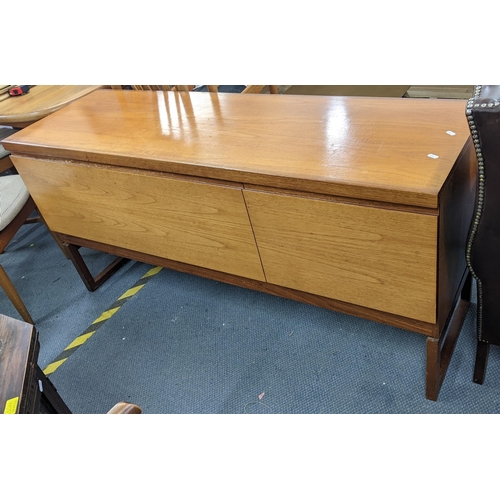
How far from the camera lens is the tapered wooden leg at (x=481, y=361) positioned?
1.14m

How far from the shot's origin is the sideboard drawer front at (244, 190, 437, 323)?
92 centimetres

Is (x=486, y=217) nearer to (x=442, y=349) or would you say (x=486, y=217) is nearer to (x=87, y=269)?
(x=442, y=349)

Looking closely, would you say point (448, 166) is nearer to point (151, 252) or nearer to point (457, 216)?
point (457, 216)

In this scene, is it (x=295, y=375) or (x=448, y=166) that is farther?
(x=295, y=375)

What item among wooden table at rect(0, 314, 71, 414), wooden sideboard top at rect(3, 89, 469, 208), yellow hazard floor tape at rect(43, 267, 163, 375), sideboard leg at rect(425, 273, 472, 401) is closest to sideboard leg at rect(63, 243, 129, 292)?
yellow hazard floor tape at rect(43, 267, 163, 375)

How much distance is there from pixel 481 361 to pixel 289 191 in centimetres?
66

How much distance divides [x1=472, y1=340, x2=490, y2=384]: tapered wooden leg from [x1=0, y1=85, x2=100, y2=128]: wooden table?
1.59 m

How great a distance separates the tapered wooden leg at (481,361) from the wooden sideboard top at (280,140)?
502mm

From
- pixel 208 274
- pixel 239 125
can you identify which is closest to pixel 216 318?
pixel 208 274

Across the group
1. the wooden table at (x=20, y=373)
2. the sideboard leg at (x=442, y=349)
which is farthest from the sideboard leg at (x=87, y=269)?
the sideboard leg at (x=442, y=349)

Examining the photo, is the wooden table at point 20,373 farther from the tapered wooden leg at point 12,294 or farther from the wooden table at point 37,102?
the wooden table at point 37,102

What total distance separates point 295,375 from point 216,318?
374 mm

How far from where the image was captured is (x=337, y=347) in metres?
1.40

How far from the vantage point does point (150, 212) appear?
1322 millimetres
